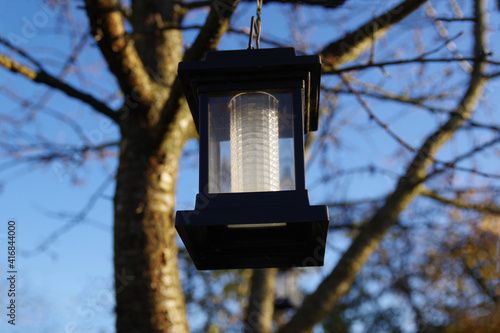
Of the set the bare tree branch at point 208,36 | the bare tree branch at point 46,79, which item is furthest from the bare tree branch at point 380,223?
the bare tree branch at point 46,79

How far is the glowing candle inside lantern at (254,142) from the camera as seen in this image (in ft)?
4.72

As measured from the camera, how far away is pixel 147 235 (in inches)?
99.3

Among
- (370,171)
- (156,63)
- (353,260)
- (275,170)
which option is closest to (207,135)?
(275,170)

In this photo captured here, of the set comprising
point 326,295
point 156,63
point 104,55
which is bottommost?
point 326,295

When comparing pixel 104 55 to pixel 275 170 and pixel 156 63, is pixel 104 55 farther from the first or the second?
pixel 275 170

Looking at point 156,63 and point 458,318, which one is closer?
point 156,63

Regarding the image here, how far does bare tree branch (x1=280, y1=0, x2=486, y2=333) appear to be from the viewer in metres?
3.31

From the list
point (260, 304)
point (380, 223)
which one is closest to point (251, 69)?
point (380, 223)

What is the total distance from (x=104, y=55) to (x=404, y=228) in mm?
3351

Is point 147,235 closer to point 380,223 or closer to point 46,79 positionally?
point 46,79

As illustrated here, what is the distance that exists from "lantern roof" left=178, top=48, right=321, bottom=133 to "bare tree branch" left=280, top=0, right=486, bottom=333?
1.90 meters

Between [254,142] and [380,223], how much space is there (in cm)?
242

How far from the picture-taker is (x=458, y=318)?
8.88 meters

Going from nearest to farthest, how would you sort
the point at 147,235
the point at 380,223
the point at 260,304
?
the point at 147,235 → the point at 380,223 → the point at 260,304
